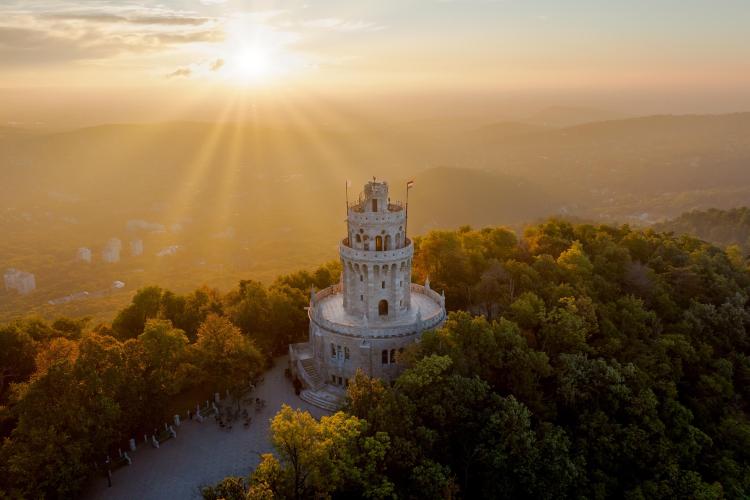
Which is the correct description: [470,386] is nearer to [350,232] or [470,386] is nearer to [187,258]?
[350,232]

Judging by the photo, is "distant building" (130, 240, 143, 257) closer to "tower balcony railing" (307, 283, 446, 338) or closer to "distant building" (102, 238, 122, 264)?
"distant building" (102, 238, 122, 264)

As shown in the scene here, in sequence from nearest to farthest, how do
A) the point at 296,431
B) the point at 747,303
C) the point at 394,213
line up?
the point at 296,431, the point at 394,213, the point at 747,303

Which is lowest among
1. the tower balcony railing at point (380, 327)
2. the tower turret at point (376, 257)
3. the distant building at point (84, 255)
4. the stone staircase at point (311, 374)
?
the distant building at point (84, 255)

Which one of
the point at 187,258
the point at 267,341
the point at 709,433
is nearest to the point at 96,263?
the point at 187,258

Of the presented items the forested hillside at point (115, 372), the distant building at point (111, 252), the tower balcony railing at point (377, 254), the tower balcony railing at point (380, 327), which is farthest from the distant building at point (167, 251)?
the tower balcony railing at point (377, 254)

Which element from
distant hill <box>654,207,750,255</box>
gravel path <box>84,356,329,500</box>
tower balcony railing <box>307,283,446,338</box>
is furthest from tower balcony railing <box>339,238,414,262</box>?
distant hill <box>654,207,750,255</box>

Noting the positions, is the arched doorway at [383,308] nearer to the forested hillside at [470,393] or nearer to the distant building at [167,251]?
the forested hillside at [470,393]

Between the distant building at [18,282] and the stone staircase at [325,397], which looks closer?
the stone staircase at [325,397]

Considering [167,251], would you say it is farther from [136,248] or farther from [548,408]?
[548,408]
